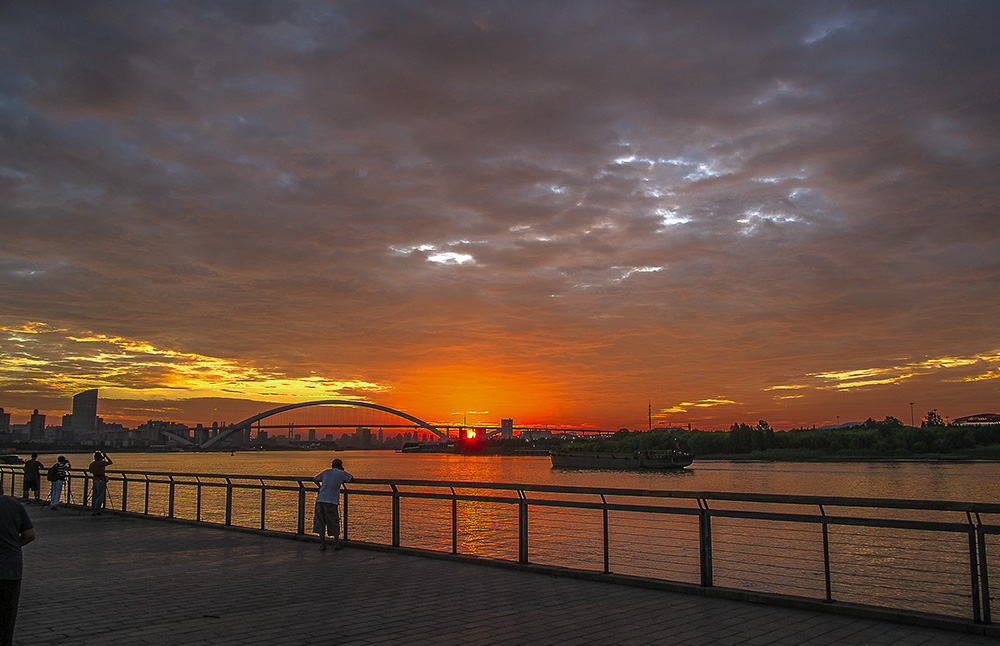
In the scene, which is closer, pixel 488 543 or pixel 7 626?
pixel 7 626

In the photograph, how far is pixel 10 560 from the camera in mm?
6078

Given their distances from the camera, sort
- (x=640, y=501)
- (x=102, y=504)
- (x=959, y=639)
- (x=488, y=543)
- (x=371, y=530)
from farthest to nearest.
Result: (x=640, y=501), (x=371, y=530), (x=488, y=543), (x=102, y=504), (x=959, y=639)

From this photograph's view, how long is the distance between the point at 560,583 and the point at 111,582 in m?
6.14

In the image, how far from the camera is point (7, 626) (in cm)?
603

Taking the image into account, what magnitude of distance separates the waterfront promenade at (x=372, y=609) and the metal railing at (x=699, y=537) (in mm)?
768

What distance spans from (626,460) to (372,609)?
133413 millimetres

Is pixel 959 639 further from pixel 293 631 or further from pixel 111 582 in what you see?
pixel 111 582

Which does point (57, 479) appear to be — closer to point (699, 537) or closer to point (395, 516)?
point (395, 516)

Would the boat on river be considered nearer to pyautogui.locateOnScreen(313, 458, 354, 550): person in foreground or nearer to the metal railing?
the metal railing

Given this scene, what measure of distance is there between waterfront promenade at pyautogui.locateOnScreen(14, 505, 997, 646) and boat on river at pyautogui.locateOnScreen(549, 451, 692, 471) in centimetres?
12504

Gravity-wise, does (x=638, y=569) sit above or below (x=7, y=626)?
below

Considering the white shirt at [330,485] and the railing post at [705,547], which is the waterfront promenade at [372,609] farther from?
the white shirt at [330,485]

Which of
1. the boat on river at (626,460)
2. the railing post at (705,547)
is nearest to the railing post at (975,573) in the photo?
the railing post at (705,547)

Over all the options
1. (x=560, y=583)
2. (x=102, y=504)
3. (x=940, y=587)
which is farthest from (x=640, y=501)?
(x=560, y=583)
